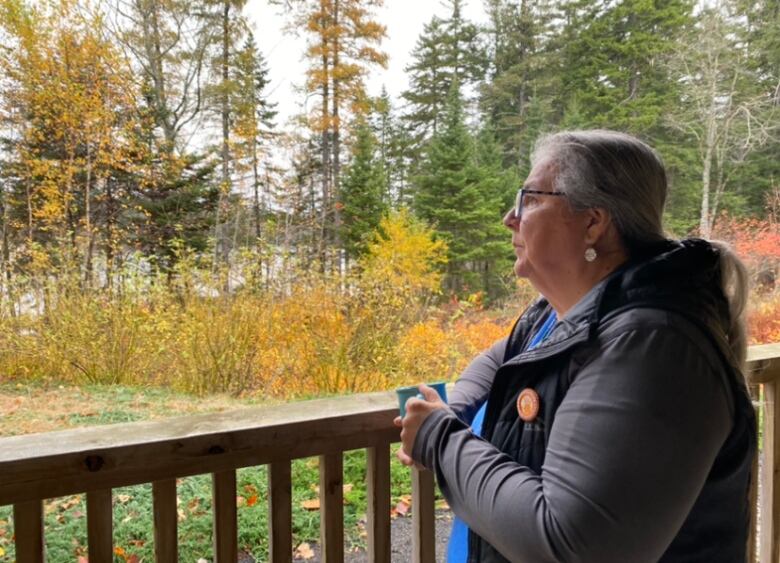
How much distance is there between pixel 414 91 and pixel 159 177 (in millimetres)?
1634

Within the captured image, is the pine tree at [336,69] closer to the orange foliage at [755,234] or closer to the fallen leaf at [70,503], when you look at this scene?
the fallen leaf at [70,503]

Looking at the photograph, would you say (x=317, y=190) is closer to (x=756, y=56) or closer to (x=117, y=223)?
(x=117, y=223)

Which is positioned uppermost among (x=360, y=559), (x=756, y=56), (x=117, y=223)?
(x=756, y=56)

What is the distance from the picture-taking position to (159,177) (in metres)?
2.78

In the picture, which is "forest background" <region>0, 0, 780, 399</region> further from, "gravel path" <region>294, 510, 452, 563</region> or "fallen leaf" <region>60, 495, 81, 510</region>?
"gravel path" <region>294, 510, 452, 563</region>

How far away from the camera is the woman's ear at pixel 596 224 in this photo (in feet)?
2.29

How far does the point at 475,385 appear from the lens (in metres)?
0.93

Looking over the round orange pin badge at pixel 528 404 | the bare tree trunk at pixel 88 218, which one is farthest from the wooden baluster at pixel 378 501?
the bare tree trunk at pixel 88 218

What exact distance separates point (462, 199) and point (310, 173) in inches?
39.9

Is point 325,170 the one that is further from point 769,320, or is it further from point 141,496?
point 769,320

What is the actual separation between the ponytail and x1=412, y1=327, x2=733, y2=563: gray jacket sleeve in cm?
15

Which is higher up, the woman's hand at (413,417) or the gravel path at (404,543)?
the woman's hand at (413,417)

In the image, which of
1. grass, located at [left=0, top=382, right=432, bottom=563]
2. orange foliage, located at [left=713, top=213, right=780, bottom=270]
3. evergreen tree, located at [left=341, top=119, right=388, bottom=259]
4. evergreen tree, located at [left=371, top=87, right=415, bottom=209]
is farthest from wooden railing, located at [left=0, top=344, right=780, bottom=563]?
orange foliage, located at [left=713, top=213, right=780, bottom=270]

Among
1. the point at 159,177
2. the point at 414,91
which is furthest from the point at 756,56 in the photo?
the point at 159,177
